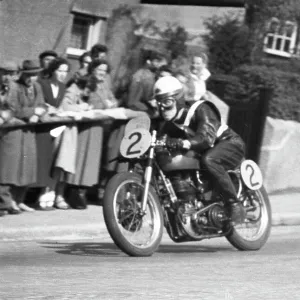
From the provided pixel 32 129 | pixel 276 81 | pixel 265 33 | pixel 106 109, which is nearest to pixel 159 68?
pixel 106 109

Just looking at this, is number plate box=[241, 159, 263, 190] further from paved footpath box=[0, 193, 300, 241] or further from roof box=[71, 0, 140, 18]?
roof box=[71, 0, 140, 18]

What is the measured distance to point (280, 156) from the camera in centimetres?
1619

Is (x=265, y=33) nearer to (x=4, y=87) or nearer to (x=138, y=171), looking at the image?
(x=4, y=87)

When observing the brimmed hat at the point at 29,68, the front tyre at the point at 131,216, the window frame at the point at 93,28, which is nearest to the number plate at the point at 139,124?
the front tyre at the point at 131,216

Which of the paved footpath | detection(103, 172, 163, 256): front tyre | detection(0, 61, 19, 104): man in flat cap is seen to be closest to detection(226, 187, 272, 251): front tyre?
detection(103, 172, 163, 256): front tyre

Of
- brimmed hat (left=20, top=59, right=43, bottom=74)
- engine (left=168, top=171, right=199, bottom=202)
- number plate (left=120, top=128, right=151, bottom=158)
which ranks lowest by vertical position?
engine (left=168, top=171, right=199, bottom=202)

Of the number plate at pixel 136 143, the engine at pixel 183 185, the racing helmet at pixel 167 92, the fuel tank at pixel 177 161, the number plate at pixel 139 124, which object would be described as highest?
the racing helmet at pixel 167 92

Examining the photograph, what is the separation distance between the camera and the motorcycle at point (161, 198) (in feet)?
32.2

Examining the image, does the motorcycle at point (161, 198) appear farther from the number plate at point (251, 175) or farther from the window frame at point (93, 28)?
the window frame at point (93, 28)

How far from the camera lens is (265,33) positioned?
74.2 feet

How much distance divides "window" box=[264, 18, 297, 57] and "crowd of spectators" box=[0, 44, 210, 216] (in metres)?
9.21

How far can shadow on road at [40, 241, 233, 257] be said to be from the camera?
1038 centimetres

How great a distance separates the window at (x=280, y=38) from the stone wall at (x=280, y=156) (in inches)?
257

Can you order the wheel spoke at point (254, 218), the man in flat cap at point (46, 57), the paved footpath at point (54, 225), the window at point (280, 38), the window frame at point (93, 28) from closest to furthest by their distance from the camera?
the wheel spoke at point (254, 218) → the paved footpath at point (54, 225) → the man in flat cap at point (46, 57) → the window frame at point (93, 28) → the window at point (280, 38)
